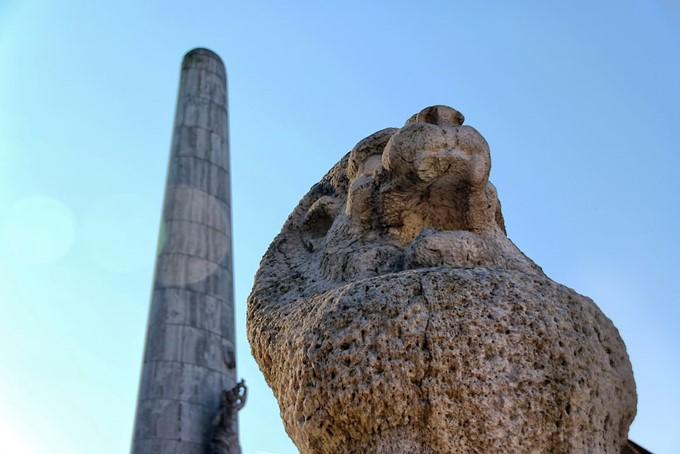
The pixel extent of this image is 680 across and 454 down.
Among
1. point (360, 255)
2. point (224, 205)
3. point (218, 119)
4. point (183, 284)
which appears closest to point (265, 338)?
point (360, 255)

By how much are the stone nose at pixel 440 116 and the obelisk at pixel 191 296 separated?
680cm

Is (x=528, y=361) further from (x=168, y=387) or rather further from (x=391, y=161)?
(x=168, y=387)

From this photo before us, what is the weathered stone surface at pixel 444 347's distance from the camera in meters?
1.54

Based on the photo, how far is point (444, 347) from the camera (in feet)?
5.14

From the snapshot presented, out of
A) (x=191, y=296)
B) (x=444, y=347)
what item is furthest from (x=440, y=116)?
(x=191, y=296)

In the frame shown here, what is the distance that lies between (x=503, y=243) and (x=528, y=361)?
551mm

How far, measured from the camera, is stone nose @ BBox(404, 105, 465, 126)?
6.67 ft

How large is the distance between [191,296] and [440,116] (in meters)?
7.62

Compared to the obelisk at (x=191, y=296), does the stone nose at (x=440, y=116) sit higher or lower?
lower

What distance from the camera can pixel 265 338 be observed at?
1977 mm

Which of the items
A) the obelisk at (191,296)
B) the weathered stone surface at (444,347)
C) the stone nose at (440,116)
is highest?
the obelisk at (191,296)

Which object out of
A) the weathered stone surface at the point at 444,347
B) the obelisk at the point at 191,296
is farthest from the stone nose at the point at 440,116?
the obelisk at the point at 191,296

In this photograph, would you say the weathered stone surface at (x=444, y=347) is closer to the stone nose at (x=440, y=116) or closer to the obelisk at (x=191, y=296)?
the stone nose at (x=440, y=116)

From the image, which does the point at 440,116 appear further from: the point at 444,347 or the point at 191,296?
the point at 191,296
